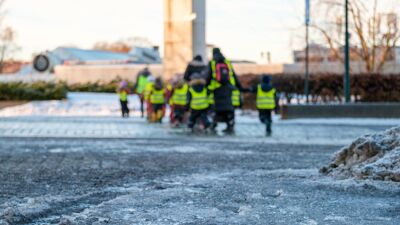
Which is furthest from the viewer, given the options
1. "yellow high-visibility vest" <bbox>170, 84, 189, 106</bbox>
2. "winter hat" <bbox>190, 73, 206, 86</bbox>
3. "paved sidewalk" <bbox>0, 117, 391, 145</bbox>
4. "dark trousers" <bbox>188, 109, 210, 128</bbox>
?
"yellow high-visibility vest" <bbox>170, 84, 189, 106</bbox>

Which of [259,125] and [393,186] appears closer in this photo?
[393,186]

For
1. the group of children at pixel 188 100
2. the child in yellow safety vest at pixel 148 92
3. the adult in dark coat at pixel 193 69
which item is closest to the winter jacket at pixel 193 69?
the adult in dark coat at pixel 193 69

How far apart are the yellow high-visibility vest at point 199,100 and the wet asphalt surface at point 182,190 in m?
4.41

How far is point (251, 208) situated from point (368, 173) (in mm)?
1731

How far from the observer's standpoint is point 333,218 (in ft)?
18.1

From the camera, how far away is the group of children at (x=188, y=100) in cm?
1636

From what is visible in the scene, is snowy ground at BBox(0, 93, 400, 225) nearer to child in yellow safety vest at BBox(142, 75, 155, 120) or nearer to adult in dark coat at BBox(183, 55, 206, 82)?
adult in dark coat at BBox(183, 55, 206, 82)

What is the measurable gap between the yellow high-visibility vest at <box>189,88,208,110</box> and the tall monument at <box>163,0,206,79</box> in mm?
15202

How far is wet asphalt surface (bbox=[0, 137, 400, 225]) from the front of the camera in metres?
5.66

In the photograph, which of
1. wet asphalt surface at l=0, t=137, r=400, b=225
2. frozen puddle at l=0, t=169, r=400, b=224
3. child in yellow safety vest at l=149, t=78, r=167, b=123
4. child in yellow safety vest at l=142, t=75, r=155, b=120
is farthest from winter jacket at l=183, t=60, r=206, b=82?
frozen puddle at l=0, t=169, r=400, b=224

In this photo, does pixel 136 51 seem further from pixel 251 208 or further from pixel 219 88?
pixel 251 208

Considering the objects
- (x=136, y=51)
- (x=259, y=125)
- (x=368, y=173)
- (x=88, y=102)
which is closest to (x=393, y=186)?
(x=368, y=173)

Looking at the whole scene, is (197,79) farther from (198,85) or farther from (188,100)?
(188,100)

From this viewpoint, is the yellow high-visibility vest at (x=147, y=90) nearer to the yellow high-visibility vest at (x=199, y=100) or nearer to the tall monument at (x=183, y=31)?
the yellow high-visibility vest at (x=199, y=100)
